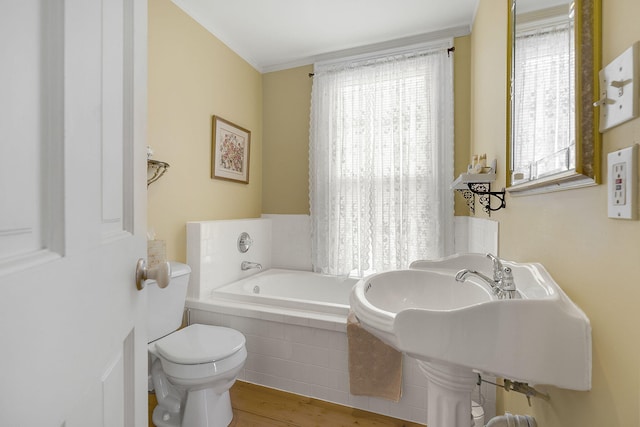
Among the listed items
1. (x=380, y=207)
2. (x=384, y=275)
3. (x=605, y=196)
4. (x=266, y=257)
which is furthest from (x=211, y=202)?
Result: (x=605, y=196)

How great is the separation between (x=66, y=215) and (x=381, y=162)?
237 centimetres

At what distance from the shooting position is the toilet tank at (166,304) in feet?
5.40

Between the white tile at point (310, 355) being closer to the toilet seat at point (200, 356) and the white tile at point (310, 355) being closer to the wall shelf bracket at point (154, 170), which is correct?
the toilet seat at point (200, 356)

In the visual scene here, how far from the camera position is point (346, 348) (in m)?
1.75

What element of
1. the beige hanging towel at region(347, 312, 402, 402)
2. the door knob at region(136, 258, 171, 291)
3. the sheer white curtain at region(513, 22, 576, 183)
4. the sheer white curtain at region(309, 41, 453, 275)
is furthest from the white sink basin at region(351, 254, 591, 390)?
the sheer white curtain at region(309, 41, 453, 275)

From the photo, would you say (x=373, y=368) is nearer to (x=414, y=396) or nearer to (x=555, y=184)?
(x=414, y=396)

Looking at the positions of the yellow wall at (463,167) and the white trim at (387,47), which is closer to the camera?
the yellow wall at (463,167)

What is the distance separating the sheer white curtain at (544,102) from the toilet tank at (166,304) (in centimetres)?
178

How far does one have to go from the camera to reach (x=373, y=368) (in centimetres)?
167

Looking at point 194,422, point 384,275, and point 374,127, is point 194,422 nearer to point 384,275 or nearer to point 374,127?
point 384,275

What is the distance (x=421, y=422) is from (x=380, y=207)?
4.96ft

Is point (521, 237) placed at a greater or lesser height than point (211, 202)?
lesser

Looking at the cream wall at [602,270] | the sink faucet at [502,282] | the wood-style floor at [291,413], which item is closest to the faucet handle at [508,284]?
the sink faucet at [502,282]

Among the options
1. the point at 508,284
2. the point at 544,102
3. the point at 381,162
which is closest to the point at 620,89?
the point at 544,102
